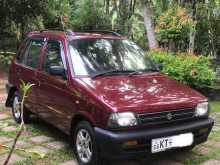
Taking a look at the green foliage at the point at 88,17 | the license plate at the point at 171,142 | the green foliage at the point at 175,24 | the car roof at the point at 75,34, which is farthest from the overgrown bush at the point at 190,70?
the green foliage at the point at 88,17

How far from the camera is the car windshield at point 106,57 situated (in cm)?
604

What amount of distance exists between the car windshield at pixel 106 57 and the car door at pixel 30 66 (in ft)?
3.34

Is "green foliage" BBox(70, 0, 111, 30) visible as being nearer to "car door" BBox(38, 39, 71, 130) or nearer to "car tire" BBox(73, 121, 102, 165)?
"car door" BBox(38, 39, 71, 130)

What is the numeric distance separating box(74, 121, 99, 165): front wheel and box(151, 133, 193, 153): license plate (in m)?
0.69

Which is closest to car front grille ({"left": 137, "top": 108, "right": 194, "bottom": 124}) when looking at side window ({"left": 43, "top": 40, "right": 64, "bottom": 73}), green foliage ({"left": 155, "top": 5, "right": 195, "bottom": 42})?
side window ({"left": 43, "top": 40, "right": 64, "bottom": 73})

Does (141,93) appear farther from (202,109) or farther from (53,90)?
(53,90)

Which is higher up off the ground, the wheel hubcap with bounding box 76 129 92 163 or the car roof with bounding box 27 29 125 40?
the car roof with bounding box 27 29 125 40

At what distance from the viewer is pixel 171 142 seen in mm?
5250

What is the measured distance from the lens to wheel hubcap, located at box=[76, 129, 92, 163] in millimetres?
5402

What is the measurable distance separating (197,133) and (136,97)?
0.91 meters

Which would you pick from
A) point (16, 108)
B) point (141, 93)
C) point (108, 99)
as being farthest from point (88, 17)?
point (108, 99)

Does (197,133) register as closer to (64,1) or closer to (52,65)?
(52,65)

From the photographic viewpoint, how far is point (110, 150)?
4.97 meters

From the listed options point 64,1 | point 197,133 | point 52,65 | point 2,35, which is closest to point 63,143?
point 52,65
